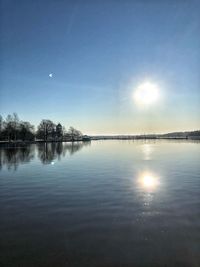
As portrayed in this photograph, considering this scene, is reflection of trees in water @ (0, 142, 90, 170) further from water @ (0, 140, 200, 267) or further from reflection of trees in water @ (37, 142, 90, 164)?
water @ (0, 140, 200, 267)

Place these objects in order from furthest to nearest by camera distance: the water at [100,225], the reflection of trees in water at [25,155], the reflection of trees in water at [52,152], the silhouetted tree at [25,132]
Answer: the silhouetted tree at [25,132], the reflection of trees in water at [52,152], the reflection of trees in water at [25,155], the water at [100,225]

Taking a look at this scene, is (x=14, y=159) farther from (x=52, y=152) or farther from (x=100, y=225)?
(x=100, y=225)

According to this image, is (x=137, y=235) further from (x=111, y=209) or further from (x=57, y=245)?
(x=111, y=209)

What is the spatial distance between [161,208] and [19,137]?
150120mm

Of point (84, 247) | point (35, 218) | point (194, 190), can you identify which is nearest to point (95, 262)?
point (84, 247)

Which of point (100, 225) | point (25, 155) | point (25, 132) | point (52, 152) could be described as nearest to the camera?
point (100, 225)

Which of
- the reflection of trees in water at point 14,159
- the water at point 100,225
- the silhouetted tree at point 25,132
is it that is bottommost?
the water at point 100,225

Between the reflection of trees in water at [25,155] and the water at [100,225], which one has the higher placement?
the reflection of trees in water at [25,155]

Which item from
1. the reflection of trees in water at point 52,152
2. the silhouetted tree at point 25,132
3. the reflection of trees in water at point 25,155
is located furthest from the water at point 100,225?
the silhouetted tree at point 25,132

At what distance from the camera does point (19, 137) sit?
15912cm

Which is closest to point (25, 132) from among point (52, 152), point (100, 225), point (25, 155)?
point (52, 152)

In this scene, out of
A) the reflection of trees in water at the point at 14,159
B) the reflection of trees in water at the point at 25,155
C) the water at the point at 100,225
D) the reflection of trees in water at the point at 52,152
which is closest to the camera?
the water at the point at 100,225

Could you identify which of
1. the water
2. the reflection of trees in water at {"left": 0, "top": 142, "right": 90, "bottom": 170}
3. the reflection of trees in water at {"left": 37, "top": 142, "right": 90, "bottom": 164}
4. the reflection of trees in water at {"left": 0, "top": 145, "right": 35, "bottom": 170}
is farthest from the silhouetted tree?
the water

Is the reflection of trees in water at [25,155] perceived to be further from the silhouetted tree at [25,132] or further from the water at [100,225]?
the silhouetted tree at [25,132]
